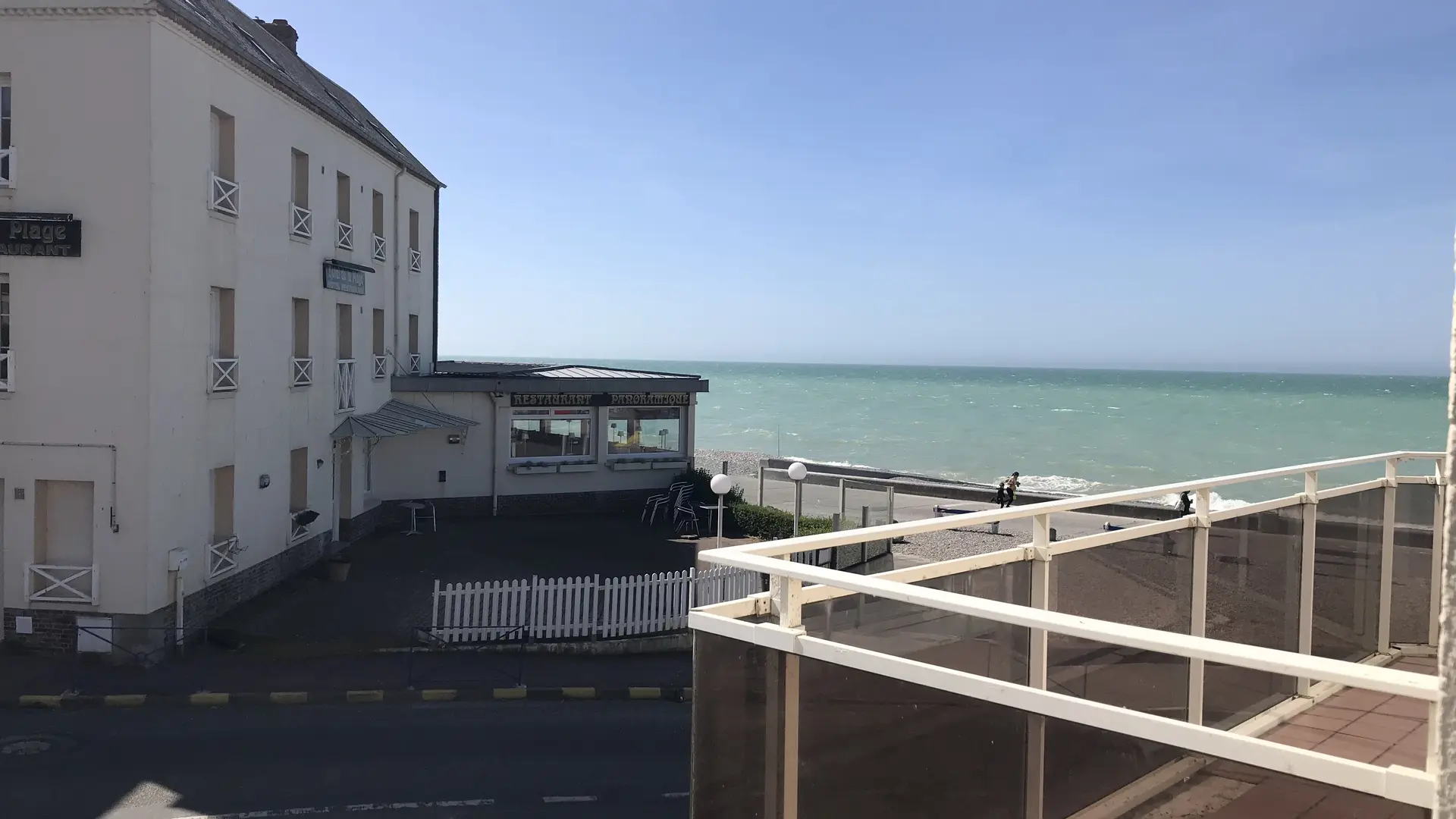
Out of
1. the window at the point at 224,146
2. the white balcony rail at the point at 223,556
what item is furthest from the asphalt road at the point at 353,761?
the window at the point at 224,146

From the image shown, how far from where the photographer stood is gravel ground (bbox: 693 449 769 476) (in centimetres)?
4467

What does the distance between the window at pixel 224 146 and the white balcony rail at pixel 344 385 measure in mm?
5918

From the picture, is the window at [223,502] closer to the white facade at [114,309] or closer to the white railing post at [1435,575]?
the white facade at [114,309]

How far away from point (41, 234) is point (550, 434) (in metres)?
14.4

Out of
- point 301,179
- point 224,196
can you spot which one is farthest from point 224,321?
point 301,179

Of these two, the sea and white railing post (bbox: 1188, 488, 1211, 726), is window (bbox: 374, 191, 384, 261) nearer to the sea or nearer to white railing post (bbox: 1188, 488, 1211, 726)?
white railing post (bbox: 1188, 488, 1211, 726)

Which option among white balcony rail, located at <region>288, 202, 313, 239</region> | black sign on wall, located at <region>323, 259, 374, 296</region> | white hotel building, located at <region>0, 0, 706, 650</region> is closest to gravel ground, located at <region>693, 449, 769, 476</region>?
black sign on wall, located at <region>323, 259, 374, 296</region>

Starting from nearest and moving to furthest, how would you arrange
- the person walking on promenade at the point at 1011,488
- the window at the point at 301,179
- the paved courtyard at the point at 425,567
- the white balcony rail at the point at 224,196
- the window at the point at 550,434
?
the white balcony rail at the point at 224,196
the paved courtyard at the point at 425,567
the window at the point at 301,179
the window at the point at 550,434
the person walking on promenade at the point at 1011,488

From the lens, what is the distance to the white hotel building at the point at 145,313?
14383 millimetres

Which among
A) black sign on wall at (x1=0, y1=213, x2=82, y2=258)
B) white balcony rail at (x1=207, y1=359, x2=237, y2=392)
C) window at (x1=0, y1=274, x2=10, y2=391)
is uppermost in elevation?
black sign on wall at (x1=0, y1=213, x2=82, y2=258)

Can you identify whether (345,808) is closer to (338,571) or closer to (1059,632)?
(1059,632)

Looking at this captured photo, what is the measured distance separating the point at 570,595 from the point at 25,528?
26.2ft

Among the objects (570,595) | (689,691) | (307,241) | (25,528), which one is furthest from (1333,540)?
(307,241)

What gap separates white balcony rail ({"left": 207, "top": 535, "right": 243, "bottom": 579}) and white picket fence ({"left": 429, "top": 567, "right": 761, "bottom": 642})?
11.2ft
